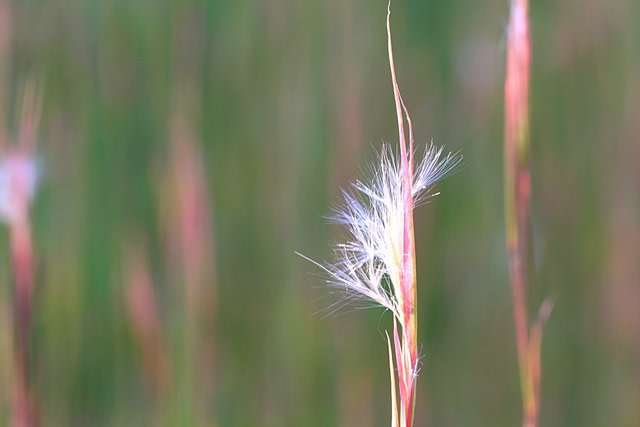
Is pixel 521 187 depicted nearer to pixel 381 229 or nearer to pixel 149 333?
pixel 381 229

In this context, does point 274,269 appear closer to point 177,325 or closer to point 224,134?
point 224,134

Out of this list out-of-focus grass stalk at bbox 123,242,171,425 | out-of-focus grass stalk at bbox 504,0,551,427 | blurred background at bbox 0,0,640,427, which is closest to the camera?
out-of-focus grass stalk at bbox 504,0,551,427

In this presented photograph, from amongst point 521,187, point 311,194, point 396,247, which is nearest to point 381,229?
point 396,247

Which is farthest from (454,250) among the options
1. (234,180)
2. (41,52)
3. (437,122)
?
(41,52)

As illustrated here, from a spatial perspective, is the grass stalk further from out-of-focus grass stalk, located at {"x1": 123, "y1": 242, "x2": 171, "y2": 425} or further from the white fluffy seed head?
out-of-focus grass stalk, located at {"x1": 123, "y1": 242, "x2": 171, "y2": 425}

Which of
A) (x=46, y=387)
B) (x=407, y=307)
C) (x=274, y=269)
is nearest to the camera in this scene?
(x=407, y=307)

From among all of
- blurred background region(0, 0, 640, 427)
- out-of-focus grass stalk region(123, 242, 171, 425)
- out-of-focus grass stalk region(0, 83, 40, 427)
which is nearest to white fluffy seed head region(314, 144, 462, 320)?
out-of-focus grass stalk region(0, 83, 40, 427)

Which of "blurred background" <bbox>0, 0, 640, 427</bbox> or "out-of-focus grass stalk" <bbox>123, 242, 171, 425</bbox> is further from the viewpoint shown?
"blurred background" <bbox>0, 0, 640, 427</bbox>
